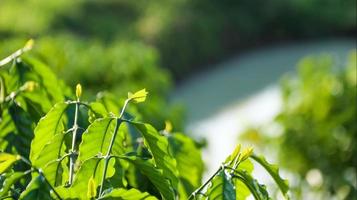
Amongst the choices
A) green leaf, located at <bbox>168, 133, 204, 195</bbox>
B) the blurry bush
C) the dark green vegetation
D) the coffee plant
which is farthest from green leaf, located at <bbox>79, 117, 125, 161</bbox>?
the blurry bush

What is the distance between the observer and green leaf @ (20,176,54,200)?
1019mm

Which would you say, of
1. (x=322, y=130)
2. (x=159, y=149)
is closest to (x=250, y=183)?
(x=159, y=149)

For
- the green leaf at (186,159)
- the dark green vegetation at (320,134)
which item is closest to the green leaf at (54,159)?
the green leaf at (186,159)

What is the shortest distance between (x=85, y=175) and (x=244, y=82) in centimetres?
1128

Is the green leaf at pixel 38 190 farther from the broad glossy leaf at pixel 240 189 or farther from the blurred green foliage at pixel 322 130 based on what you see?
the blurred green foliage at pixel 322 130

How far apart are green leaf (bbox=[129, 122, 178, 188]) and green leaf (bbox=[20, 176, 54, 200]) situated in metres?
0.19

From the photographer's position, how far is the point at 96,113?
128 cm

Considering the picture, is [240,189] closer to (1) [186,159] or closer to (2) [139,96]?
(2) [139,96]

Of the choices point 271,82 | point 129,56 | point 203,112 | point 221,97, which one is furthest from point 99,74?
point 271,82

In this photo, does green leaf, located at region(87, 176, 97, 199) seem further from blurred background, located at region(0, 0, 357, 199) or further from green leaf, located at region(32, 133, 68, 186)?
blurred background, located at region(0, 0, 357, 199)

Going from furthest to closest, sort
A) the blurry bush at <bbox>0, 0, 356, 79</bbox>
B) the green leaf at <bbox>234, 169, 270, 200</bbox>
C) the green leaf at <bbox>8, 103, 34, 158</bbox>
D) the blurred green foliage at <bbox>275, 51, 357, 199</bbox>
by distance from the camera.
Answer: the blurry bush at <bbox>0, 0, 356, 79</bbox> < the blurred green foliage at <bbox>275, 51, 357, 199</bbox> < the green leaf at <bbox>8, 103, 34, 158</bbox> < the green leaf at <bbox>234, 169, 270, 200</bbox>

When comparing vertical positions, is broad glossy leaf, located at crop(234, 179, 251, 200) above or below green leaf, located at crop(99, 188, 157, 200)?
above

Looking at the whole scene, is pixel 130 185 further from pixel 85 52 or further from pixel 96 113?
pixel 85 52

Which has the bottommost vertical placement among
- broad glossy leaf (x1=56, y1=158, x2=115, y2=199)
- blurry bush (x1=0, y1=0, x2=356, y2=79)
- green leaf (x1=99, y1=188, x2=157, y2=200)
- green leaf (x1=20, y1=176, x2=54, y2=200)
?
green leaf (x1=20, y1=176, x2=54, y2=200)
